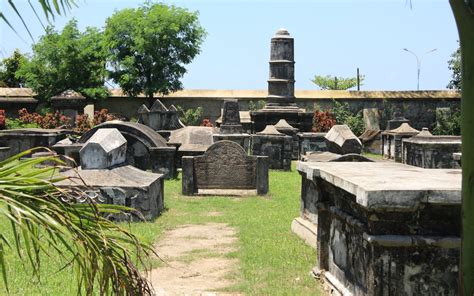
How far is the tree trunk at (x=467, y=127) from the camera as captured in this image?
2828mm

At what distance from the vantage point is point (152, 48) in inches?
1348

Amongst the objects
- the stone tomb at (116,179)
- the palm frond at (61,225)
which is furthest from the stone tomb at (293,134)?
the palm frond at (61,225)

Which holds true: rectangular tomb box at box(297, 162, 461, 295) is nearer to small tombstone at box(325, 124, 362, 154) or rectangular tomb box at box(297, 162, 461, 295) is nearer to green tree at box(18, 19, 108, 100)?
small tombstone at box(325, 124, 362, 154)

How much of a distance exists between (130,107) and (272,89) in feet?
37.0

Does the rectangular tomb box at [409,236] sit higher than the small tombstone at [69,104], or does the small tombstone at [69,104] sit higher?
the small tombstone at [69,104]

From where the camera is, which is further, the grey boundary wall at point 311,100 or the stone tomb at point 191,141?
the grey boundary wall at point 311,100

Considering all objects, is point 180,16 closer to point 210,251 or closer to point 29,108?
point 29,108

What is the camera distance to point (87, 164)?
33.1 ft

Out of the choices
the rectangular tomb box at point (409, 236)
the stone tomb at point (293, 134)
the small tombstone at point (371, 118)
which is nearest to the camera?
the rectangular tomb box at point (409, 236)

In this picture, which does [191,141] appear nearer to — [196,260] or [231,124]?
[231,124]

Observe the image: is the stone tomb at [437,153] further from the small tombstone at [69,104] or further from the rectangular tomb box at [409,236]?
the small tombstone at [69,104]

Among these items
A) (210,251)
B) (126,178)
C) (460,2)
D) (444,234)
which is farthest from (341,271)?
(126,178)

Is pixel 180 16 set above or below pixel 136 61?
above

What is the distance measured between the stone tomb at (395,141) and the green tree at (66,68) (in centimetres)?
1646
